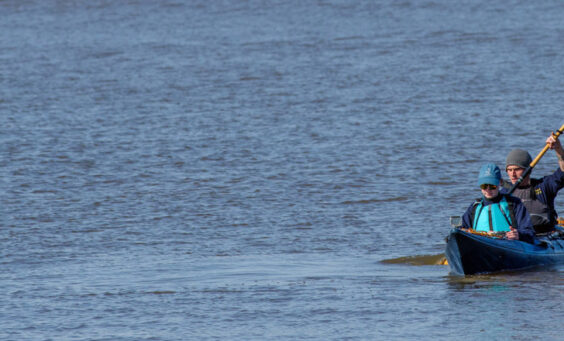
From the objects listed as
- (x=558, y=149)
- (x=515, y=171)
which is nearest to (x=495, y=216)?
(x=515, y=171)

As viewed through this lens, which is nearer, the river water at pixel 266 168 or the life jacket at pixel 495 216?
the river water at pixel 266 168

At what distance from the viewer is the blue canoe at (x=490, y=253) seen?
36.2ft

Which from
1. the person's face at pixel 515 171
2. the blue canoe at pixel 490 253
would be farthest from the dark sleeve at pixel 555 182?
the blue canoe at pixel 490 253

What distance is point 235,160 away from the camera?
19.0 meters

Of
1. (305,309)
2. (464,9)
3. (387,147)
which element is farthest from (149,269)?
(464,9)

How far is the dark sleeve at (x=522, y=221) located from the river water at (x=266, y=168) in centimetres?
39

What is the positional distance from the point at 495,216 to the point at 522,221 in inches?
11.3

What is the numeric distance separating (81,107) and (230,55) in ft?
24.5

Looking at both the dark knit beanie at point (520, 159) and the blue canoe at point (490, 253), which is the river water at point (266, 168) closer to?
the blue canoe at point (490, 253)

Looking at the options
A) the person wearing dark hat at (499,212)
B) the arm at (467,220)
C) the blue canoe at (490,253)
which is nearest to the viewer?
the blue canoe at (490,253)

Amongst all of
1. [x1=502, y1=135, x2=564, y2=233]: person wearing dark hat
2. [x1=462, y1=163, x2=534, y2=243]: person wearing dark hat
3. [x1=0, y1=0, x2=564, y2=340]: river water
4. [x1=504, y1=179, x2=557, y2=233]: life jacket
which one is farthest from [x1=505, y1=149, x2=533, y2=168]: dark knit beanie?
[x1=0, y1=0, x2=564, y2=340]: river water

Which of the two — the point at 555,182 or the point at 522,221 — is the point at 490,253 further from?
the point at 555,182

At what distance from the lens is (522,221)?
1134cm

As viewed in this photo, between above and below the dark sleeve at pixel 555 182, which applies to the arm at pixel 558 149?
above
